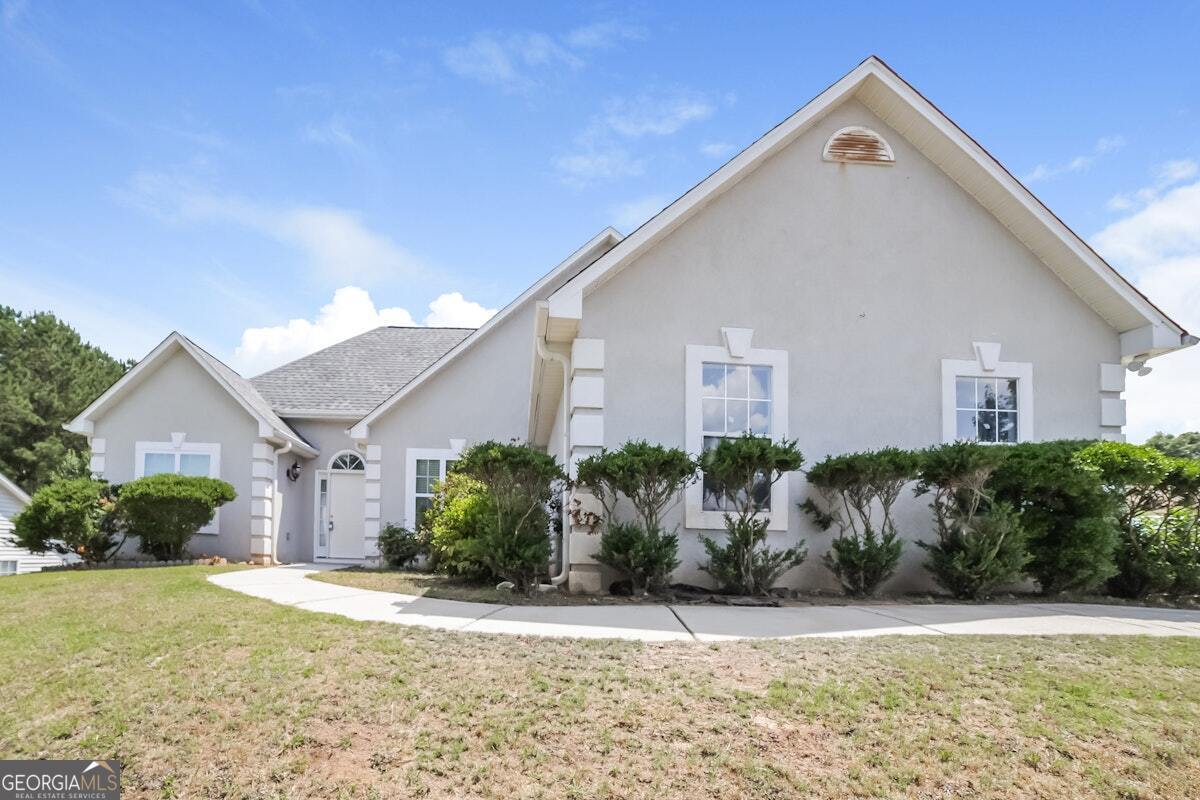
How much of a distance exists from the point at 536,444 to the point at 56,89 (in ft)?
34.1

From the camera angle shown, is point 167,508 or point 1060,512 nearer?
point 1060,512

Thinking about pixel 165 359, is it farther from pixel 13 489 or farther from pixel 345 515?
pixel 13 489

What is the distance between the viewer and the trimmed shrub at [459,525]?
9844mm

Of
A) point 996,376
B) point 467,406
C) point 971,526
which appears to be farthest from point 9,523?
point 996,376

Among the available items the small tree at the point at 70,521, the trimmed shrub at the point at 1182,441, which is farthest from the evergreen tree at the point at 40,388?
the trimmed shrub at the point at 1182,441

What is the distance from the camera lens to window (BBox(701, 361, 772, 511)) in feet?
29.2

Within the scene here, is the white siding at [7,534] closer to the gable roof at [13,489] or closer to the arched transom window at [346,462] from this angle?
the gable roof at [13,489]

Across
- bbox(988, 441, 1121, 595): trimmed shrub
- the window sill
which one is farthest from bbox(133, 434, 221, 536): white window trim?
bbox(988, 441, 1121, 595): trimmed shrub

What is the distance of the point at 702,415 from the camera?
29.2 ft

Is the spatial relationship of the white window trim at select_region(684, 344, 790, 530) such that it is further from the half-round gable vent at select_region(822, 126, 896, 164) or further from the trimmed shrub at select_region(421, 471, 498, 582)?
the half-round gable vent at select_region(822, 126, 896, 164)

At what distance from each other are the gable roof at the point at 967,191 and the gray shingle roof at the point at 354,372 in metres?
10.5

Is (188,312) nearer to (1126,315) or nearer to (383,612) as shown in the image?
(383,612)

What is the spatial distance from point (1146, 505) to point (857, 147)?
18.8ft

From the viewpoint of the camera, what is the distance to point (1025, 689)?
4.54 metres
